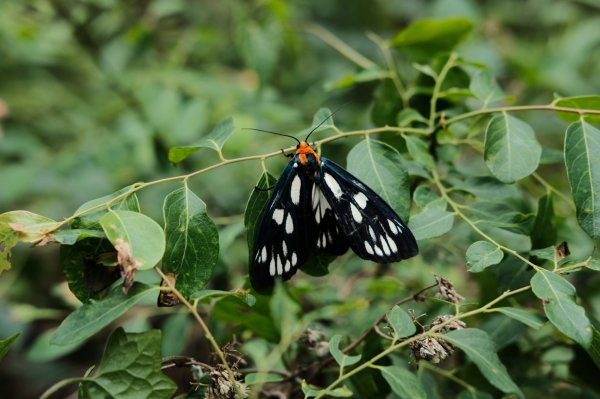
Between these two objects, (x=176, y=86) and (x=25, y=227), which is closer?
(x=25, y=227)

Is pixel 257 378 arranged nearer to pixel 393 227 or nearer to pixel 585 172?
pixel 393 227

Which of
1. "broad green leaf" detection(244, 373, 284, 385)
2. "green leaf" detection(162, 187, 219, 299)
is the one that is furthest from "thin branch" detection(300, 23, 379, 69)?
"broad green leaf" detection(244, 373, 284, 385)

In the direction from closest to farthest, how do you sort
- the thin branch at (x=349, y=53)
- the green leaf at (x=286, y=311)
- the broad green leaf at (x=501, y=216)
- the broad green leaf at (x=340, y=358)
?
the broad green leaf at (x=340, y=358)
the broad green leaf at (x=501, y=216)
the green leaf at (x=286, y=311)
the thin branch at (x=349, y=53)

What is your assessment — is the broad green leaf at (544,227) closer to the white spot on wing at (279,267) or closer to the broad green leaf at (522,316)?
the broad green leaf at (522,316)

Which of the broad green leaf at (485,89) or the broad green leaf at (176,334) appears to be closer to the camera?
the broad green leaf at (485,89)

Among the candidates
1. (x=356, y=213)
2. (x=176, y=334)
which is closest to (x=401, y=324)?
(x=356, y=213)

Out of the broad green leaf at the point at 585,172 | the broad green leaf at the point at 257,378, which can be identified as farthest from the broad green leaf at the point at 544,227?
the broad green leaf at the point at 257,378
